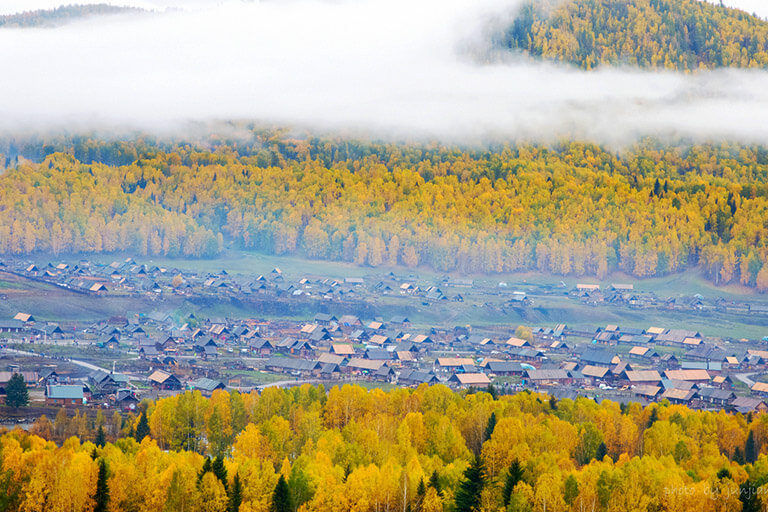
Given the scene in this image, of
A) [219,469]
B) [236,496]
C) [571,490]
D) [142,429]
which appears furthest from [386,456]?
[142,429]

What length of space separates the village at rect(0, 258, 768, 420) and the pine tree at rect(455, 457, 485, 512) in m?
21.3

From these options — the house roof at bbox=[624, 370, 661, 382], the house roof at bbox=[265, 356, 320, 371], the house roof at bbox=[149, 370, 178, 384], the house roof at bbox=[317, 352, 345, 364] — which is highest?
the house roof at bbox=[149, 370, 178, 384]

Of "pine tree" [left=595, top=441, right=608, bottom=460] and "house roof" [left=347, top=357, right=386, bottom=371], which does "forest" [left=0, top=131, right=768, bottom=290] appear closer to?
"house roof" [left=347, top=357, right=386, bottom=371]

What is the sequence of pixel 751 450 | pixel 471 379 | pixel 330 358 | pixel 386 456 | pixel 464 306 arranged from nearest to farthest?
pixel 386 456
pixel 751 450
pixel 471 379
pixel 330 358
pixel 464 306

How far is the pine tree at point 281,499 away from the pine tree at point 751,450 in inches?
900

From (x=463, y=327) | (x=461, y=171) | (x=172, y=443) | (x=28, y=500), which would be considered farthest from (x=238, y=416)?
(x=461, y=171)

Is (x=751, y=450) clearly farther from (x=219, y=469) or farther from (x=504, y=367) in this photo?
(x=504, y=367)

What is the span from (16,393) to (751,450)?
121ft

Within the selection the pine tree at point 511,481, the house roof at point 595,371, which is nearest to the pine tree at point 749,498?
the pine tree at point 511,481

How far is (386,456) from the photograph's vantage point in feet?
145

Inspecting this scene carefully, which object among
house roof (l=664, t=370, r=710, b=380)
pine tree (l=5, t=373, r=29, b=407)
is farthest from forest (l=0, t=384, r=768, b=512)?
house roof (l=664, t=370, r=710, b=380)

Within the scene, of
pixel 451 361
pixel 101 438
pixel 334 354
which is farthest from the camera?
pixel 334 354

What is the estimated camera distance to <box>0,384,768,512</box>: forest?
37688 millimetres

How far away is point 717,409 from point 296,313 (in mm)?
45715
